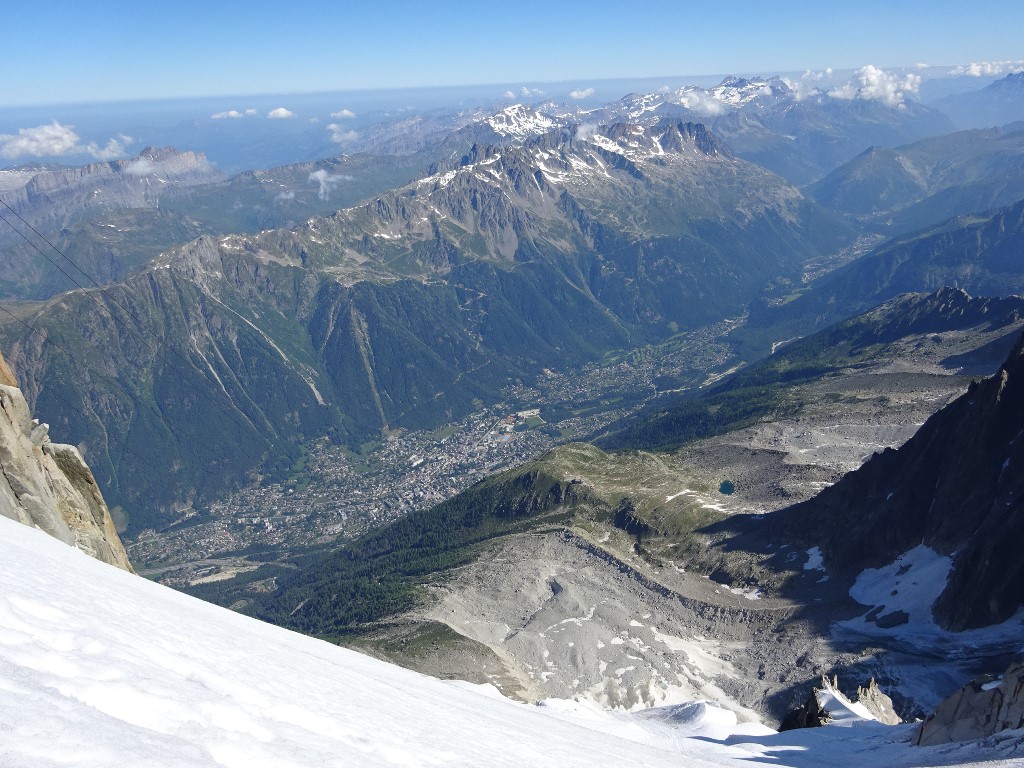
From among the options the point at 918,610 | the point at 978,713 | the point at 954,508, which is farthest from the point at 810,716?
the point at 954,508

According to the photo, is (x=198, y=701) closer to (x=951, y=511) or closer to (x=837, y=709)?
(x=837, y=709)

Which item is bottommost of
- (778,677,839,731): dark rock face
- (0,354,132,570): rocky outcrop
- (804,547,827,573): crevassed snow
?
(804,547,827,573): crevassed snow

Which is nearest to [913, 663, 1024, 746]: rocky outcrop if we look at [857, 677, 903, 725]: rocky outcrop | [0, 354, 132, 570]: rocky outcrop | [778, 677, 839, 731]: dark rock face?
[778, 677, 839, 731]: dark rock face

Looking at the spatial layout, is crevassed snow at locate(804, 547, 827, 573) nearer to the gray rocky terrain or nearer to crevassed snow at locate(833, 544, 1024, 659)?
the gray rocky terrain

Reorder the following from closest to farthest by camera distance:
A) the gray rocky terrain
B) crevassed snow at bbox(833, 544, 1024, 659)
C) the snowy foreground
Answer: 1. the snowy foreground
2. crevassed snow at bbox(833, 544, 1024, 659)
3. the gray rocky terrain

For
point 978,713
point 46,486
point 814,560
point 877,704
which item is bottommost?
point 814,560
